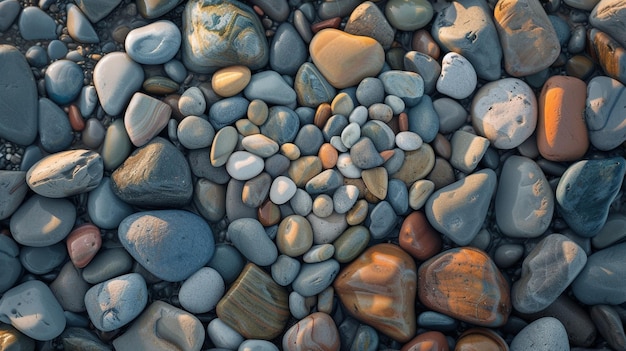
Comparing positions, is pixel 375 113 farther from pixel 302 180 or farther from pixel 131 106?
pixel 131 106

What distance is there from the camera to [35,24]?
7.33 ft

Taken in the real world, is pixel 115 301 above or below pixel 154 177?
below

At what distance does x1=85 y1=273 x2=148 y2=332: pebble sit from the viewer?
2059mm

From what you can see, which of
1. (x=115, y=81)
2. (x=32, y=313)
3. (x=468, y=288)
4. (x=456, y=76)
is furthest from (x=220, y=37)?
(x=468, y=288)

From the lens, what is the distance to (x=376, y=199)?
2.19 metres

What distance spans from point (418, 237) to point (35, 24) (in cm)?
191

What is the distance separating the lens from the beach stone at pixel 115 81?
2.16 meters

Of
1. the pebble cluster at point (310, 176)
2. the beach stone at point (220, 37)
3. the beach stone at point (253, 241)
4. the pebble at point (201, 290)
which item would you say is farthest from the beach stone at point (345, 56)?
the pebble at point (201, 290)

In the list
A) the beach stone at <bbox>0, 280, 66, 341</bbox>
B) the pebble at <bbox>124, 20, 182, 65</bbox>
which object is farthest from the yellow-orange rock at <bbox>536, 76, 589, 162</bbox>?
the beach stone at <bbox>0, 280, 66, 341</bbox>

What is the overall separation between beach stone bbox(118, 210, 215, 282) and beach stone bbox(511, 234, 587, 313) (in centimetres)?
132

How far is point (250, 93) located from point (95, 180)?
29.1 inches

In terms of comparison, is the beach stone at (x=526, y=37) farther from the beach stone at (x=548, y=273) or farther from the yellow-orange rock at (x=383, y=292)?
the yellow-orange rock at (x=383, y=292)

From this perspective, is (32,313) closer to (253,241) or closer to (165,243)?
(165,243)

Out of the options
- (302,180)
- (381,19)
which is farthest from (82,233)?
(381,19)
